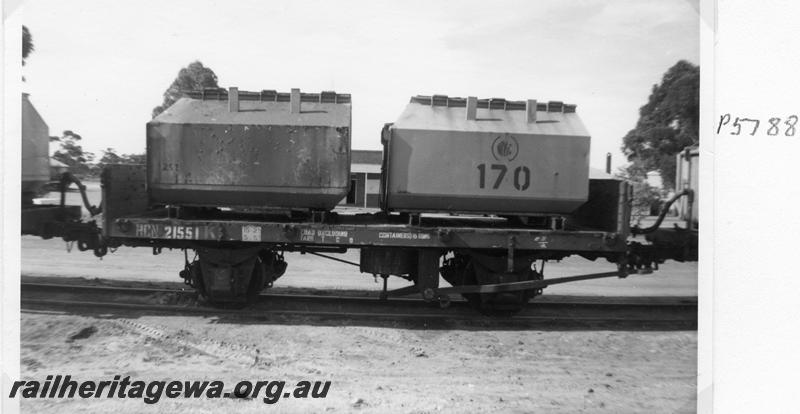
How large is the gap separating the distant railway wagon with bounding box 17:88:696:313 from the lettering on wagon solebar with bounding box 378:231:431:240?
14 millimetres

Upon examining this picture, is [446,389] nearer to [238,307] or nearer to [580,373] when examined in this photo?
[580,373]

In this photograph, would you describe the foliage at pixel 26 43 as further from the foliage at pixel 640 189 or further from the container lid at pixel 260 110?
the foliage at pixel 640 189

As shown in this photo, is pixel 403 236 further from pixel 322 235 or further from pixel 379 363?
pixel 379 363

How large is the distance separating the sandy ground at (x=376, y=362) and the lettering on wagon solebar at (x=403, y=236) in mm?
1327

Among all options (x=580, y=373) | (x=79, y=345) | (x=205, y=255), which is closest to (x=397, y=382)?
(x=580, y=373)

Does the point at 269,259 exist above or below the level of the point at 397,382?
above

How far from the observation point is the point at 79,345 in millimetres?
5543

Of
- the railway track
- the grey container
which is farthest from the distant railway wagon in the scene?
the railway track

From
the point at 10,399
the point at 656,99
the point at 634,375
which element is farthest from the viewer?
the point at 656,99

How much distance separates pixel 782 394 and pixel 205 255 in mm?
6906

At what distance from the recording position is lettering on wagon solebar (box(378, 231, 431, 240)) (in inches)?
244

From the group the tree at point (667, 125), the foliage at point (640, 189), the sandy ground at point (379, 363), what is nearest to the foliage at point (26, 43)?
the sandy ground at point (379, 363)

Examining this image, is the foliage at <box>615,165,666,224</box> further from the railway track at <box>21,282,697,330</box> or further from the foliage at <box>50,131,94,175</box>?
the foliage at <box>50,131,94,175</box>

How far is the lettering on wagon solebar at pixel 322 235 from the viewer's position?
6129 mm
